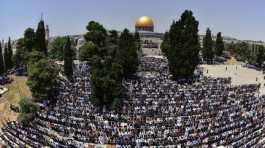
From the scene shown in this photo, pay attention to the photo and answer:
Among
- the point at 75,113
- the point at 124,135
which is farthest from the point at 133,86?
the point at 124,135

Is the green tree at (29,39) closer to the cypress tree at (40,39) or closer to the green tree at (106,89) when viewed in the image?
the cypress tree at (40,39)

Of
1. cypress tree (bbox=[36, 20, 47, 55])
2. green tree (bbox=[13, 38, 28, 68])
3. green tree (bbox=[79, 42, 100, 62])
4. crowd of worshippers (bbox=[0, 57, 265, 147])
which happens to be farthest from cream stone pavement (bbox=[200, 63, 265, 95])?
green tree (bbox=[13, 38, 28, 68])

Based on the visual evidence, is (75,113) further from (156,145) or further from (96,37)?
(96,37)

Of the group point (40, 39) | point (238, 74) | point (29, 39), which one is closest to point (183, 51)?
point (238, 74)

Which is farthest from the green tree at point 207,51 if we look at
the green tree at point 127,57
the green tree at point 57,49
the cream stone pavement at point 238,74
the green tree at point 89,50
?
the green tree at point 127,57

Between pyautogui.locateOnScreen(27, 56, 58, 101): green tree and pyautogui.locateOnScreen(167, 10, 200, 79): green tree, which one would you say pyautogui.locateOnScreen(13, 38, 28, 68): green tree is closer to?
pyautogui.locateOnScreen(27, 56, 58, 101): green tree

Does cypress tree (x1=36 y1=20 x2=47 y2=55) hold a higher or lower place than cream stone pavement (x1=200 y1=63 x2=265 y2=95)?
higher

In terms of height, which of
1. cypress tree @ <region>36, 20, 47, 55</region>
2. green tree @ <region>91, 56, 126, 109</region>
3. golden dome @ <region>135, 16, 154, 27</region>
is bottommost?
green tree @ <region>91, 56, 126, 109</region>

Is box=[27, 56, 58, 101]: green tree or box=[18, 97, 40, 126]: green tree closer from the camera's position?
box=[18, 97, 40, 126]: green tree
